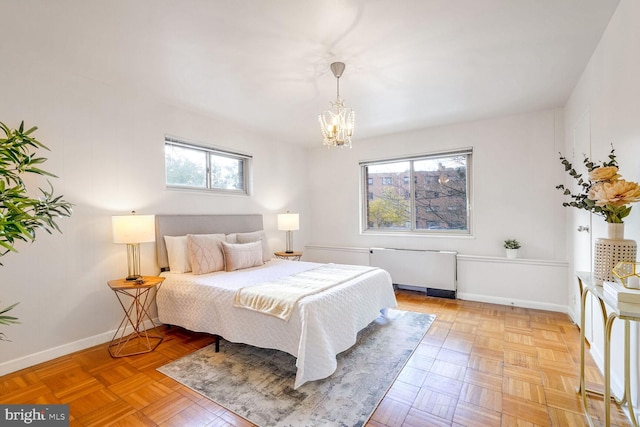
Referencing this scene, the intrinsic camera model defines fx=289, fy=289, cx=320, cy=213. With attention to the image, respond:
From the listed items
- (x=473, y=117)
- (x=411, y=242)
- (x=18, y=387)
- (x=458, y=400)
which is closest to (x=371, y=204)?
(x=411, y=242)

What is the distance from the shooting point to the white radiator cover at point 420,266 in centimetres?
413

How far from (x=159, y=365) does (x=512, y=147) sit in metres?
4.70

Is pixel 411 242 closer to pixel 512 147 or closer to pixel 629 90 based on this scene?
pixel 512 147

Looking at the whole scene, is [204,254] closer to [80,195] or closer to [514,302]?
[80,195]

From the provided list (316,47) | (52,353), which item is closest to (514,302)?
(316,47)

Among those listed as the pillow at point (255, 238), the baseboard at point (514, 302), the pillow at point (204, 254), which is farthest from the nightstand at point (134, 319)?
the baseboard at point (514, 302)

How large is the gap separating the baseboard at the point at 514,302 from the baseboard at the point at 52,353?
434 cm

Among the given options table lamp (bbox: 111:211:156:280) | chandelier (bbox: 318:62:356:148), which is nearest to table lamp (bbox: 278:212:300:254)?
table lamp (bbox: 111:211:156:280)

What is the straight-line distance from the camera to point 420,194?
15.2ft

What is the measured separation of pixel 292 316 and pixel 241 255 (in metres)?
1.47

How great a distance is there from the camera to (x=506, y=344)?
2.72 meters

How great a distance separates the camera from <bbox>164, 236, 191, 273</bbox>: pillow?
3170 millimetres

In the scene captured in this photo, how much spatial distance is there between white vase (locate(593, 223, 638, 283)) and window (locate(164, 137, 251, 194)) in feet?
12.9

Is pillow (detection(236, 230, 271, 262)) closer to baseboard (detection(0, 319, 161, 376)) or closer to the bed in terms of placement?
the bed
